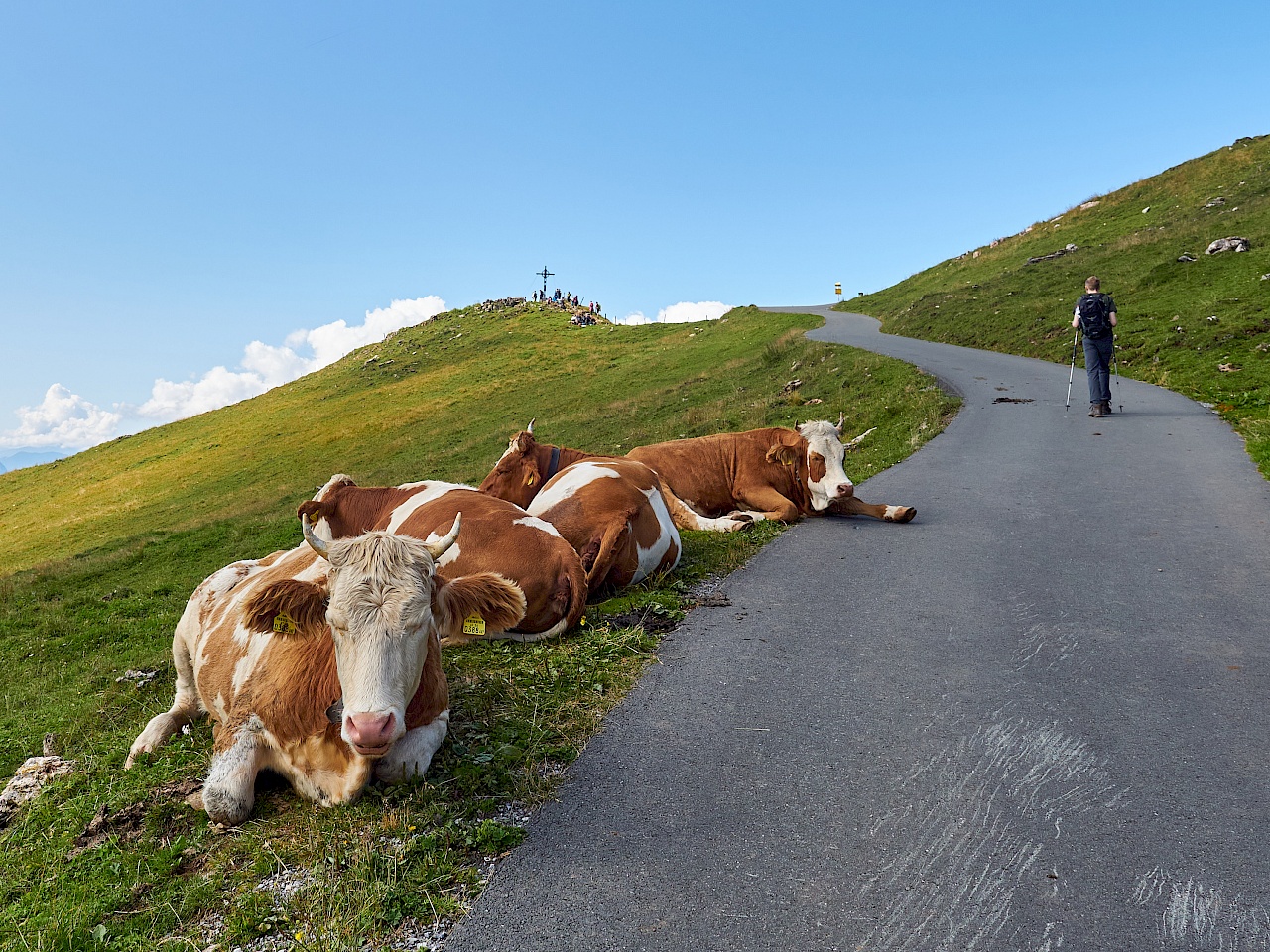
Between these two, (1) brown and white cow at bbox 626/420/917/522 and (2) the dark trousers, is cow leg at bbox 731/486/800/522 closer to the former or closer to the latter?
(1) brown and white cow at bbox 626/420/917/522

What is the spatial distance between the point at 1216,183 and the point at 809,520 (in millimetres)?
39887

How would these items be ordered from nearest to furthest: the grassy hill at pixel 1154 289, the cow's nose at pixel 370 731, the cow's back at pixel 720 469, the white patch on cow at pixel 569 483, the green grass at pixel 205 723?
the green grass at pixel 205 723 → the cow's nose at pixel 370 731 → the white patch on cow at pixel 569 483 → the cow's back at pixel 720 469 → the grassy hill at pixel 1154 289

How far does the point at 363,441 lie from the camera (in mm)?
39188

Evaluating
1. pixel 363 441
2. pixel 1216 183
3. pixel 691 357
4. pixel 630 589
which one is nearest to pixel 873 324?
pixel 691 357

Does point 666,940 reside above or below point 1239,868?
above

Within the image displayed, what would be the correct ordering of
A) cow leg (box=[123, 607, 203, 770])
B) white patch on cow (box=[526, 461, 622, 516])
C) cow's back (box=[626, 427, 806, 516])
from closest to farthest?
cow leg (box=[123, 607, 203, 770])
white patch on cow (box=[526, 461, 622, 516])
cow's back (box=[626, 427, 806, 516])

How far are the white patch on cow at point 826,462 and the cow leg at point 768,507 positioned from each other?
0.35 metres

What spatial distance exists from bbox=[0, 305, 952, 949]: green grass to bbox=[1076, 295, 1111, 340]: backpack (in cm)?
314

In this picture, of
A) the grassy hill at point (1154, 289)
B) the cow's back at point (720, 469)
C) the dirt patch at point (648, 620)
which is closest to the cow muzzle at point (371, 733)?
the dirt patch at point (648, 620)

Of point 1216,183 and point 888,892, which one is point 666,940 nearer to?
point 888,892

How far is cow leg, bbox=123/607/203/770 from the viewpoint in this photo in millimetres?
5632

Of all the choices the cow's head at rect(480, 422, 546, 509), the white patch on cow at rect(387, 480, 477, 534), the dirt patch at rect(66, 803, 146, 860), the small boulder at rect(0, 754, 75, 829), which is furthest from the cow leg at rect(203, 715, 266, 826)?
the cow's head at rect(480, 422, 546, 509)

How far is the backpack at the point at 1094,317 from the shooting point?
48.4 feet

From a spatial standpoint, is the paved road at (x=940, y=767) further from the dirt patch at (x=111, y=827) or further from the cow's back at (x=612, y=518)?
the dirt patch at (x=111, y=827)
